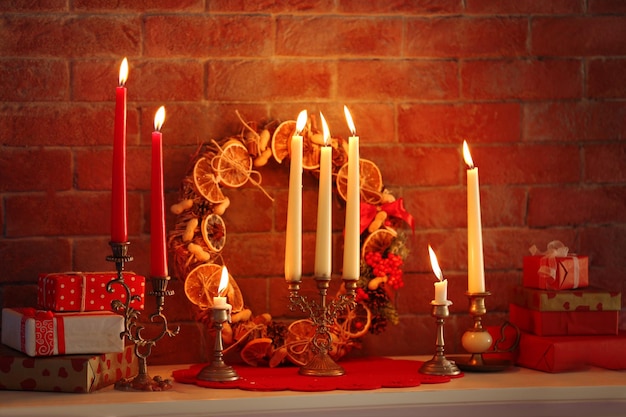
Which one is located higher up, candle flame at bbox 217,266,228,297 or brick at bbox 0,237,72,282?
brick at bbox 0,237,72,282

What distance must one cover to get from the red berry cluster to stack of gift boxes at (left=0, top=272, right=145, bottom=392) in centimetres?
51

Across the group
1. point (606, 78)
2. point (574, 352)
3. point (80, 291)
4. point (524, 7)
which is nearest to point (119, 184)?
point (80, 291)

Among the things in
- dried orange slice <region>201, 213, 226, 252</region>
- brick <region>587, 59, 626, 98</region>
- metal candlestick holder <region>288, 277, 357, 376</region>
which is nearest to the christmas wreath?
dried orange slice <region>201, 213, 226, 252</region>

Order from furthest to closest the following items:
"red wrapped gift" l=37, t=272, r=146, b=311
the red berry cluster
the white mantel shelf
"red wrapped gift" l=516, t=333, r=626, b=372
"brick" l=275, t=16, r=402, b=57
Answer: "brick" l=275, t=16, r=402, b=57, the red berry cluster, "red wrapped gift" l=516, t=333, r=626, b=372, "red wrapped gift" l=37, t=272, r=146, b=311, the white mantel shelf

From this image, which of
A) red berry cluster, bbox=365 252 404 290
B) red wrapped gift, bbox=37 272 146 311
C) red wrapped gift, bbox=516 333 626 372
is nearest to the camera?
red wrapped gift, bbox=37 272 146 311

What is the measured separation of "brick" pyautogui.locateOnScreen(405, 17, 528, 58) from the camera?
77.3 inches

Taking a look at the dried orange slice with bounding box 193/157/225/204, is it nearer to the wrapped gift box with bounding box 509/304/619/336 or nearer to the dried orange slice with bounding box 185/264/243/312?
the dried orange slice with bounding box 185/264/243/312

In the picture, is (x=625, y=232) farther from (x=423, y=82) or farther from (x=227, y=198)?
(x=227, y=198)

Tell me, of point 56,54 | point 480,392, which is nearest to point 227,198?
point 56,54

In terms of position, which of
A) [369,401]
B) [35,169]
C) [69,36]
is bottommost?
[369,401]

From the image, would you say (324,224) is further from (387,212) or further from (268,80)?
(268,80)

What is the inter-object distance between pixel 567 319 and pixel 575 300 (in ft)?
0.13

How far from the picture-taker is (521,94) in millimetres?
1990

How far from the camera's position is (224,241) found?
182cm
